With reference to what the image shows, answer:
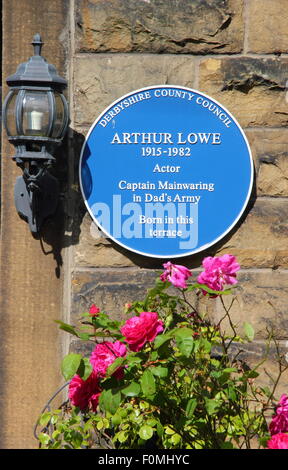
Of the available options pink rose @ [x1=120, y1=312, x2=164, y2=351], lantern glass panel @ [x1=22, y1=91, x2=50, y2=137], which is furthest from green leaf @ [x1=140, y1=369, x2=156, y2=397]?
lantern glass panel @ [x1=22, y1=91, x2=50, y2=137]

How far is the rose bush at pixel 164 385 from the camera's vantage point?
117 inches

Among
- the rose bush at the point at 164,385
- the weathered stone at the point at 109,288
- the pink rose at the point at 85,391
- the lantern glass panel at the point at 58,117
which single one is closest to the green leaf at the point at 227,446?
the rose bush at the point at 164,385

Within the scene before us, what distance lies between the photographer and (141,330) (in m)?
2.96

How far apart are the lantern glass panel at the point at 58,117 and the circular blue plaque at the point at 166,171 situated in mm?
192

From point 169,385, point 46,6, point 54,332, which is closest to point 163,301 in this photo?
point 169,385

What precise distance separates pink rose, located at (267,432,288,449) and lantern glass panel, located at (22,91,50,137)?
5.00 ft

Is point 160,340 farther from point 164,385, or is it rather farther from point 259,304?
point 259,304

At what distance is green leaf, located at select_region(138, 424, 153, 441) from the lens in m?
3.18

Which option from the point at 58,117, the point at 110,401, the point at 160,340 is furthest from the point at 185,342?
the point at 58,117

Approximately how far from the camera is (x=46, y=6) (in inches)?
151

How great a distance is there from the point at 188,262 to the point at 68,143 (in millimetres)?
752

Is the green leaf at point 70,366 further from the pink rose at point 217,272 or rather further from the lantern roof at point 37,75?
the lantern roof at point 37,75

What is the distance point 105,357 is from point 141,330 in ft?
0.56

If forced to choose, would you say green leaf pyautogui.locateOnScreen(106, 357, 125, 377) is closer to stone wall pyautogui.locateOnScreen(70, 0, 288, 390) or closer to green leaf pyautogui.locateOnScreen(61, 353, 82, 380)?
green leaf pyautogui.locateOnScreen(61, 353, 82, 380)
